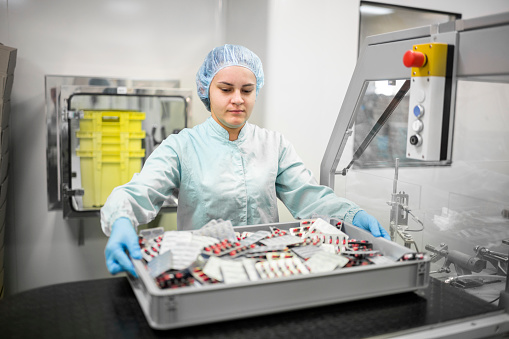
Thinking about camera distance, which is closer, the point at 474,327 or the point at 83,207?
the point at 474,327

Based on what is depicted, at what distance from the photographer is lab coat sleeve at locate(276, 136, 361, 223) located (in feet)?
5.23

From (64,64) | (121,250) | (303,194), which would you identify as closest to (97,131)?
(64,64)

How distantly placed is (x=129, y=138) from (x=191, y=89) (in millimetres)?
452

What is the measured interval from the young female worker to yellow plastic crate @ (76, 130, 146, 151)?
73 centimetres

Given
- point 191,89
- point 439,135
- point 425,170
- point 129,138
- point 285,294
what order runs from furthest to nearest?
point 191,89 < point 129,138 < point 425,170 < point 439,135 < point 285,294

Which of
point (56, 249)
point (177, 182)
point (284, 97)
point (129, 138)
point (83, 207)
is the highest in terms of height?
point (284, 97)

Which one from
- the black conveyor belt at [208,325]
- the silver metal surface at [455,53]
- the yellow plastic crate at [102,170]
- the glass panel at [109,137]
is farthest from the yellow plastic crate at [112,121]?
the black conveyor belt at [208,325]

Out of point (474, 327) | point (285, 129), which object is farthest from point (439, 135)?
point (285, 129)

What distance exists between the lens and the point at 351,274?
98 centimetres

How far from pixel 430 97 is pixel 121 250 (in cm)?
91

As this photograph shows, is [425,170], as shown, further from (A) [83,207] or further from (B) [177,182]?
(A) [83,207]

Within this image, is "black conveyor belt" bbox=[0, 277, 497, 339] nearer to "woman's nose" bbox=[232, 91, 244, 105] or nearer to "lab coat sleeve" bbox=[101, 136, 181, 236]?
"lab coat sleeve" bbox=[101, 136, 181, 236]

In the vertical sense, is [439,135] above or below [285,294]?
above

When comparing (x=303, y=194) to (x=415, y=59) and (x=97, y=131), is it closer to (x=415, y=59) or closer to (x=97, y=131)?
(x=415, y=59)
